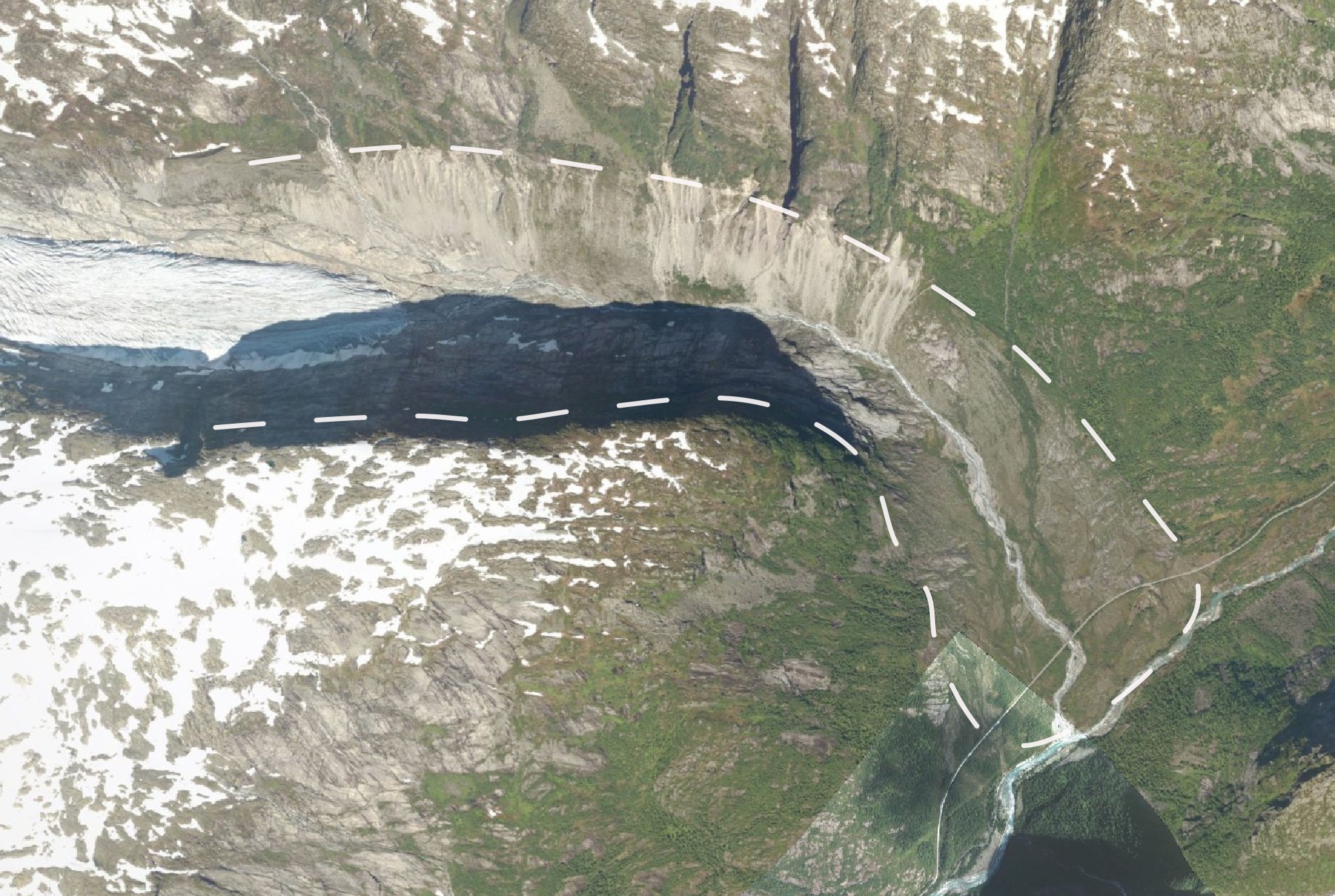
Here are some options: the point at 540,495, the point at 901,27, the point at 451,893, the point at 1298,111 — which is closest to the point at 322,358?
the point at 540,495

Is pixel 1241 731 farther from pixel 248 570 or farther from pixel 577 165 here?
pixel 248 570

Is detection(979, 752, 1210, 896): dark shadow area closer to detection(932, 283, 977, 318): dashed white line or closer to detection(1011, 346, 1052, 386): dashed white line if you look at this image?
detection(1011, 346, 1052, 386): dashed white line

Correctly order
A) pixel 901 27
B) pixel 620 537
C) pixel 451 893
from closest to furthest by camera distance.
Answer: pixel 620 537 < pixel 451 893 < pixel 901 27

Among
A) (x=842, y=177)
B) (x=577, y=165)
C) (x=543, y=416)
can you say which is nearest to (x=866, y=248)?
(x=842, y=177)

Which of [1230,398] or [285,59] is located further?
[285,59]

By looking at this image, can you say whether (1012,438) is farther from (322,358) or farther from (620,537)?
(322,358)

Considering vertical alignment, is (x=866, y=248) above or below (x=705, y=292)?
above
